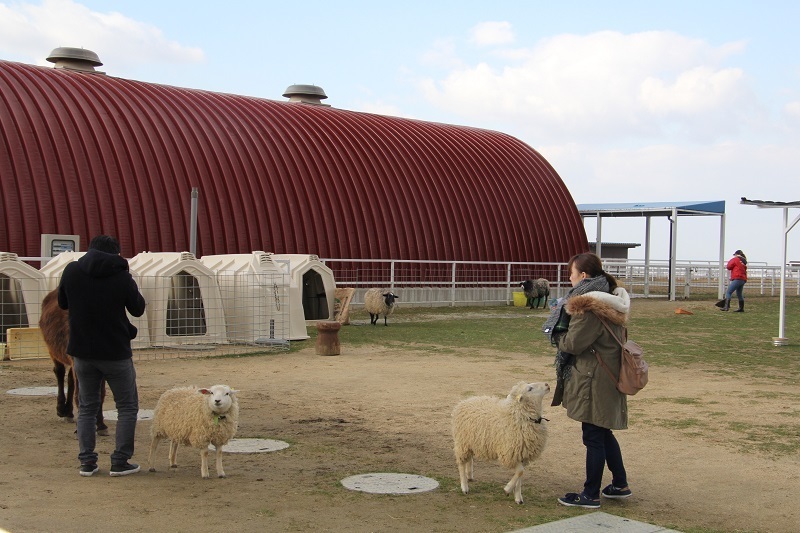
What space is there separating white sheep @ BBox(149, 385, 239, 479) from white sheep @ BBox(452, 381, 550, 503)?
187 cm

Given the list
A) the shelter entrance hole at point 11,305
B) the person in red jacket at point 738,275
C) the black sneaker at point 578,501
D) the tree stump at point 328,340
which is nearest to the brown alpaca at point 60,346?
the black sneaker at point 578,501

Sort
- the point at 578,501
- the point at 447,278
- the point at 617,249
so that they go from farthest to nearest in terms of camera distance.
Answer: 1. the point at 617,249
2. the point at 447,278
3. the point at 578,501

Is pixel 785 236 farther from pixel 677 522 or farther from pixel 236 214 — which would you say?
pixel 236 214

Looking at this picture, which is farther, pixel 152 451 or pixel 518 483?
pixel 152 451

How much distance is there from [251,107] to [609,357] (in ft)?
82.0

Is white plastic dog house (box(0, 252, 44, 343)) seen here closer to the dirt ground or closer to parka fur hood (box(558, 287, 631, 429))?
the dirt ground

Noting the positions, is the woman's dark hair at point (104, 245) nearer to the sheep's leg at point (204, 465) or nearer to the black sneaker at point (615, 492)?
the sheep's leg at point (204, 465)

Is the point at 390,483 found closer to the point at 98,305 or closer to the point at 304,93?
the point at 98,305

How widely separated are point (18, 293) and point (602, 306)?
508 inches

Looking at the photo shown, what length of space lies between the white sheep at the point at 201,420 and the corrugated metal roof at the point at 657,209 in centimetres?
2975

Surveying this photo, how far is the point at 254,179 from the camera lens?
2658 cm

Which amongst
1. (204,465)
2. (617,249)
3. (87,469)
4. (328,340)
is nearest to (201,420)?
(204,465)

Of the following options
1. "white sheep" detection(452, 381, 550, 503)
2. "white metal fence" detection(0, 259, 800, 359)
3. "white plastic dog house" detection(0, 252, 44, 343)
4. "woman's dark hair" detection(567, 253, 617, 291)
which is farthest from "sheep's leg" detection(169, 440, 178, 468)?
"white plastic dog house" detection(0, 252, 44, 343)

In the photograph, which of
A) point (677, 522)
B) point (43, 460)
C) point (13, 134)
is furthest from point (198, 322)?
point (677, 522)
